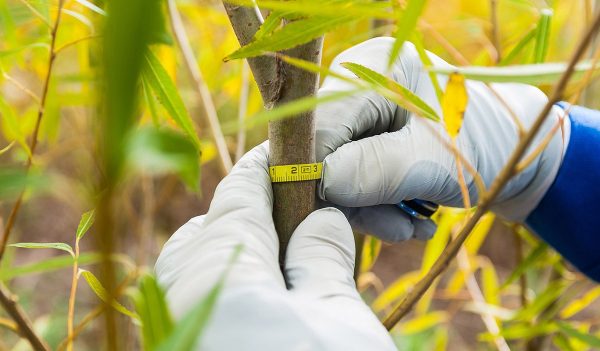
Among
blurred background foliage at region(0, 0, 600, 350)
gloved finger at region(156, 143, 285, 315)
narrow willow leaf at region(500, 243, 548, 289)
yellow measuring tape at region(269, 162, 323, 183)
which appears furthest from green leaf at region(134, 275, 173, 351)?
narrow willow leaf at region(500, 243, 548, 289)

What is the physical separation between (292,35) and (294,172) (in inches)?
6.2

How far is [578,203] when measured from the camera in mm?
768

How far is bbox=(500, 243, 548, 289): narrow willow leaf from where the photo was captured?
2.56ft

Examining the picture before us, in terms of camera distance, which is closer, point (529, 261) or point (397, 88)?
point (397, 88)

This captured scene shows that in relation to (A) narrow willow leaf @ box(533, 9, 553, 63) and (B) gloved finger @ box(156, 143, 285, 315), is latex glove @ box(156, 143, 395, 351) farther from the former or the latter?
(A) narrow willow leaf @ box(533, 9, 553, 63)

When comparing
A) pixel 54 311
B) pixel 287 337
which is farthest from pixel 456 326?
pixel 287 337

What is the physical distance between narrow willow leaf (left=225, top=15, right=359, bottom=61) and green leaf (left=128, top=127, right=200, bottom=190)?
5.8 inches

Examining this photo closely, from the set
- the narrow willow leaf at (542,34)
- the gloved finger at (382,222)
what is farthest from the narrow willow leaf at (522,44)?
the gloved finger at (382,222)

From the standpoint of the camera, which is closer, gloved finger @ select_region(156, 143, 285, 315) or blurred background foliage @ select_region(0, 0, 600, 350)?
blurred background foliage @ select_region(0, 0, 600, 350)

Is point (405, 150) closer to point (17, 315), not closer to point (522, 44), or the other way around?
point (522, 44)

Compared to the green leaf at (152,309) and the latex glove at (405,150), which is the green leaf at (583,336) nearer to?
the latex glove at (405,150)

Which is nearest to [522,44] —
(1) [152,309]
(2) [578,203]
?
(2) [578,203]

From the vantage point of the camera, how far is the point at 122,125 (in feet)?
0.52

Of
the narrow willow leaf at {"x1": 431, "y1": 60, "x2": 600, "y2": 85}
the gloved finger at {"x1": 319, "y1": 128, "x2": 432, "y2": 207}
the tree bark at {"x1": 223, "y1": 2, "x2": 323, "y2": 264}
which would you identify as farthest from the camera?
the gloved finger at {"x1": 319, "y1": 128, "x2": 432, "y2": 207}
